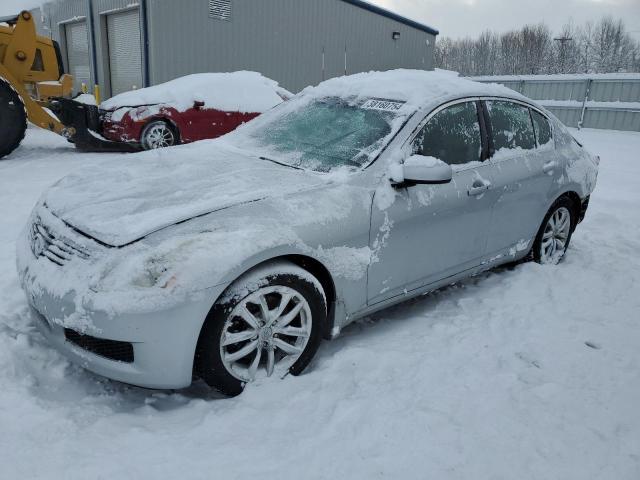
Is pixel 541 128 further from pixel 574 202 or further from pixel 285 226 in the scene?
pixel 285 226

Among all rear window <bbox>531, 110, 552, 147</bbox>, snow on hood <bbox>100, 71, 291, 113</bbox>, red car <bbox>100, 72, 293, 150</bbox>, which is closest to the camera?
rear window <bbox>531, 110, 552, 147</bbox>

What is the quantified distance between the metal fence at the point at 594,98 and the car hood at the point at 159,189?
56.1ft

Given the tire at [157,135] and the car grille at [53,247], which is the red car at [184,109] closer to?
the tire at [157,135]

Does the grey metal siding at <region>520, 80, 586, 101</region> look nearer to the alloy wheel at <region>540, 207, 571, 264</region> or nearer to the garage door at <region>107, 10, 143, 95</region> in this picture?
the garage door at <region>107, 10, 143, 95</region>

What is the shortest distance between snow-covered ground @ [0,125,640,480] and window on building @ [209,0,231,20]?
11.7m

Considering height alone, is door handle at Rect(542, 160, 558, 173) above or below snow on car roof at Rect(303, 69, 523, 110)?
below

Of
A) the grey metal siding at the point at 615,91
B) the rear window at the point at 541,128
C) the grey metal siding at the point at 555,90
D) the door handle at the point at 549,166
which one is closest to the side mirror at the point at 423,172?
the door handle at the point at 549,166

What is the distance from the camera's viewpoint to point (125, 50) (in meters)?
14.0

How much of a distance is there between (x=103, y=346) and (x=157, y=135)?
21.8ft

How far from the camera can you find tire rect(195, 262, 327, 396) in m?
2.33

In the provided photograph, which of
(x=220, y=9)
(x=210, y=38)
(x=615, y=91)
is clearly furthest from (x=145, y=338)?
(x=615, y=91)

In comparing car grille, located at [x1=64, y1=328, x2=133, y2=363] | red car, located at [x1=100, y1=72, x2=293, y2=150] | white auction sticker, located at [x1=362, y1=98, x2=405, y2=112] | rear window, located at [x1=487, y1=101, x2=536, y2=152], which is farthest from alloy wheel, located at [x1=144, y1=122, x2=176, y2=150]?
car grille, located at [x1=64, y1=328, x2=133, y2=363]

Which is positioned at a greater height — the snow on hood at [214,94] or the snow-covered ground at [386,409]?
the snow on hood at [214,94]

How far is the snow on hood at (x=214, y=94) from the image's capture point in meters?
8.46
